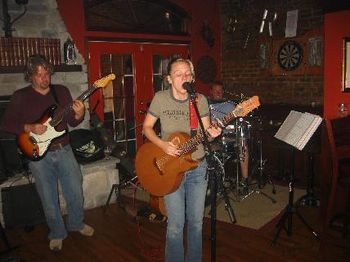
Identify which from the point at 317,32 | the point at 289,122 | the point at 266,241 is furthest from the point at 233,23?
the point at 266,241

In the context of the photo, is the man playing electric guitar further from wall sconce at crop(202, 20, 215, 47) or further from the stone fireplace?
wall sconce at crop(202, 20, 215, 47)

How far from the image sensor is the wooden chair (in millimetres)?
3656

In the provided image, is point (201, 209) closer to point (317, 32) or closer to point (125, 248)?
point (125, 248)

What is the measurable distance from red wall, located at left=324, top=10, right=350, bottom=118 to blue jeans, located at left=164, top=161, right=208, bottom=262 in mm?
3148

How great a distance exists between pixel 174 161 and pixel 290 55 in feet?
15.8

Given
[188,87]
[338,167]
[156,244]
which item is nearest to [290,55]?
[338,167]

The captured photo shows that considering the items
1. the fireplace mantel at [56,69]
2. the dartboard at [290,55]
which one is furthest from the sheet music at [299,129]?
the dartboard at [290,55]

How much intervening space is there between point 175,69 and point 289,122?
1.47m

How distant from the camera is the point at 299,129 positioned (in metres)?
3.41

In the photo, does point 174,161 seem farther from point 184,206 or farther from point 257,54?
point 257,54

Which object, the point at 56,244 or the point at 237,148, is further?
the point at 237,148

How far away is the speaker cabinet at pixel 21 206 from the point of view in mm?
4387

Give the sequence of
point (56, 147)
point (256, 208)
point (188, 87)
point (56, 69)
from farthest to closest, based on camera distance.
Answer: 1. point (56, 69)
2. point (256, 208)
3. point (56, 147)
4. point (188, 87)

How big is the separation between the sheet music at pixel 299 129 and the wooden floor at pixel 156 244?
1.14 metres
